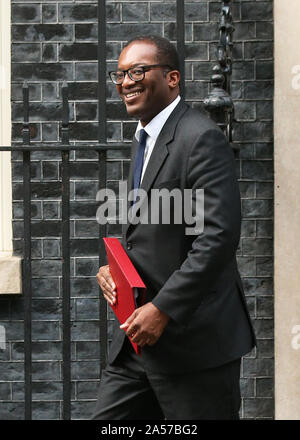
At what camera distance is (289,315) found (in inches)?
204

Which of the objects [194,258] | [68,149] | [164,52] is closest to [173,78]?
[164,52]

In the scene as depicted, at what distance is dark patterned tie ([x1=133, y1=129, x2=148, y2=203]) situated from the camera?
3529mm

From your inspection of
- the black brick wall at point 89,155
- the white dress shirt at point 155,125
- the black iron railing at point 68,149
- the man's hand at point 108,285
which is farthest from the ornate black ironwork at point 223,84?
the man's hand at point 108,285

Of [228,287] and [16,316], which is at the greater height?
[228,287]

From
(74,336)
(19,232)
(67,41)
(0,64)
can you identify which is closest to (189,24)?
(67,41)

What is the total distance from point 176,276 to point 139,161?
0.57m

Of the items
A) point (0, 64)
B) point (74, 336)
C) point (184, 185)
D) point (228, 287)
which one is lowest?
point (74, 336)

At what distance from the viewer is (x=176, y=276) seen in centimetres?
321

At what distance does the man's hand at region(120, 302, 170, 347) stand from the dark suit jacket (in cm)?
3

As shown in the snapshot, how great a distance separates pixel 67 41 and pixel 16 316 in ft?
5.42

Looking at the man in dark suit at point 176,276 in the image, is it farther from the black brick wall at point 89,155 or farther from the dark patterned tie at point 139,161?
the black brick wall at point 89,155

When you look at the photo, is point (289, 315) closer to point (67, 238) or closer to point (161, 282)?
point (67, 238)

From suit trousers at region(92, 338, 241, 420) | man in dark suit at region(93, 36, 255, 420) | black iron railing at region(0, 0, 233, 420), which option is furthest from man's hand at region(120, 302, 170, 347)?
black iron railing at region(0, 0, 233, 420)

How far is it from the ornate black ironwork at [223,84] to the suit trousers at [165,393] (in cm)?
132
